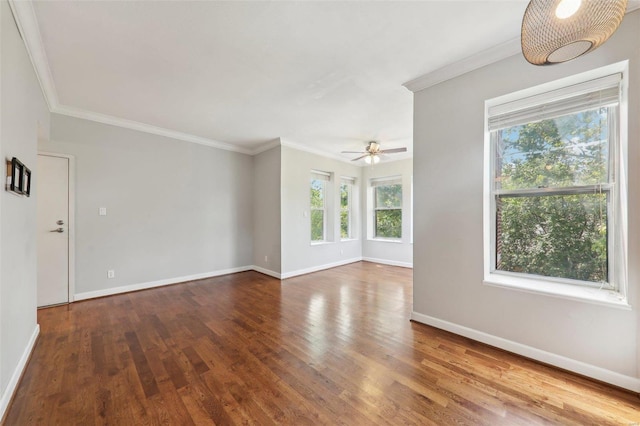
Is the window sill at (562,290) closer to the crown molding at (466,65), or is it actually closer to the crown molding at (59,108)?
the crown molding at (466,65)

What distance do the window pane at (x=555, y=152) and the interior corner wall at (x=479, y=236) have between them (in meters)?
0.27

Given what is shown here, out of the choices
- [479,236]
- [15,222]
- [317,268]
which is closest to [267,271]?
[317,268]

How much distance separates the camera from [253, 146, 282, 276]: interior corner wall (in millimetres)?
4660

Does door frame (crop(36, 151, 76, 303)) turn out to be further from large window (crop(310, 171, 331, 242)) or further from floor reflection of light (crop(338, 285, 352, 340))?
large window (crop(310, 171, 331, 242))

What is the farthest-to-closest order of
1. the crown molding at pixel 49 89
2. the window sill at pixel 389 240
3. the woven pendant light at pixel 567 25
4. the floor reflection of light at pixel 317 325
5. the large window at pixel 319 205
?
the window sill at pixel 389 240 < the large window at pixel 319 205 < the floor reflection of light at pixel 317 325 < the crown molding at pixel 49 89 < the woven pendant light at pixel 567 25

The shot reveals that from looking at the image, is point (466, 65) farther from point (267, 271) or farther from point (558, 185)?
point (267, 271)

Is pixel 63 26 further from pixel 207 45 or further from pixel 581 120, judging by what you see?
pixel 581 120

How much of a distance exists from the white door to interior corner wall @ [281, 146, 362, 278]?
298 centimetres

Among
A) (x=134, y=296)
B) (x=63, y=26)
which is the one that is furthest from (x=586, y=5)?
(x=134, y=296)

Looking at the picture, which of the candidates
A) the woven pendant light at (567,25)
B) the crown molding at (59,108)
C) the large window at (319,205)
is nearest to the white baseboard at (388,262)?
the large window at (319,205)

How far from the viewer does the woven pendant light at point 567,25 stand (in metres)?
0.97

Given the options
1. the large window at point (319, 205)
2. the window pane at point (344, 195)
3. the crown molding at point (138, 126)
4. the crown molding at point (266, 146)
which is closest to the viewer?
the crown molding at point (138, 126)

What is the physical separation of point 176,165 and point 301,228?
97.1 inches

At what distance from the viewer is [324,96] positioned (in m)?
2.96
